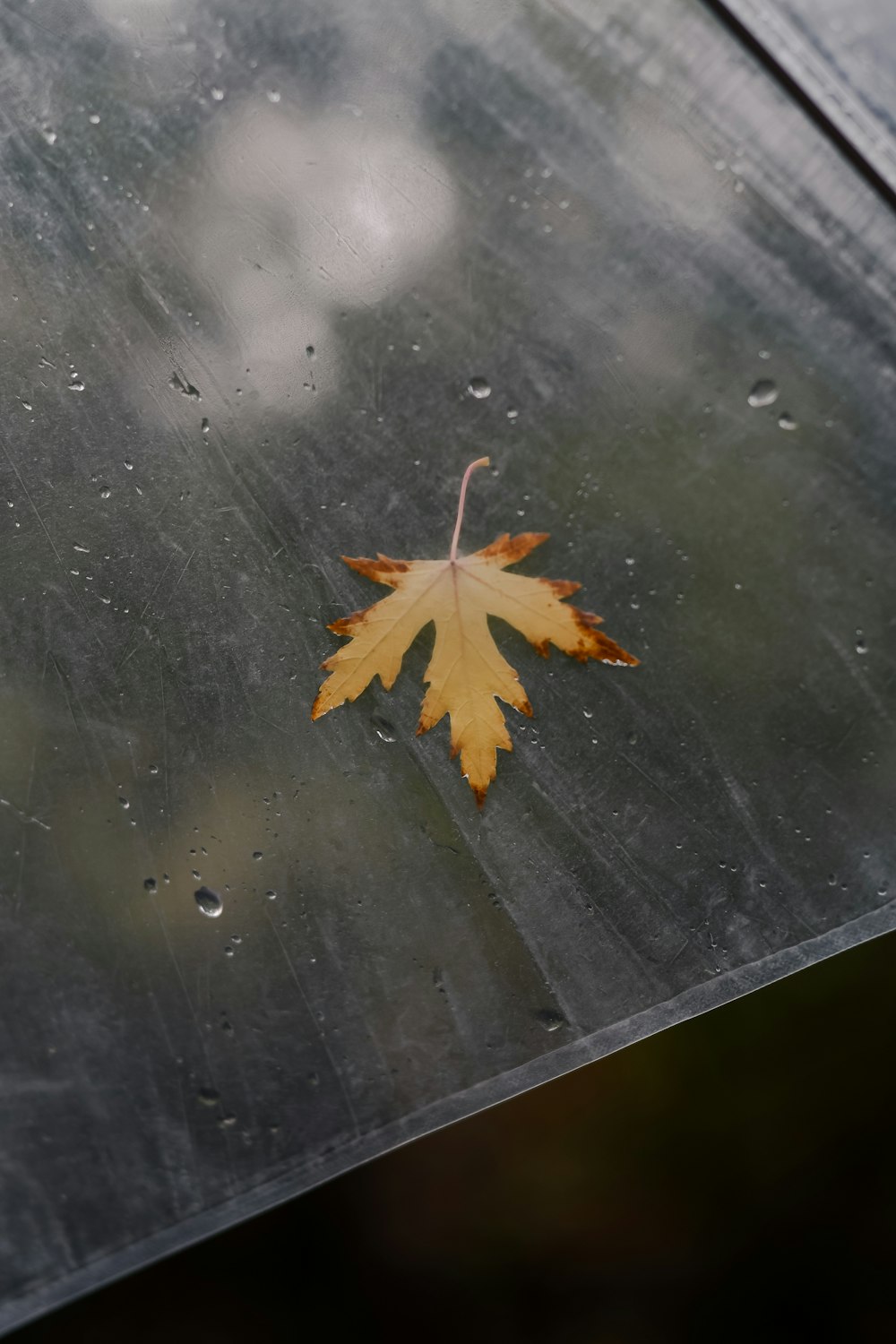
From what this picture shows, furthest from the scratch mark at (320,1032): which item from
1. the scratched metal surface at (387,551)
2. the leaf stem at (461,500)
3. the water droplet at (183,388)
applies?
the water droplet at (183,388)

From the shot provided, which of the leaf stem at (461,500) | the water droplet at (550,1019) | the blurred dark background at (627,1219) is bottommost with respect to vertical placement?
the blurred dark background at (627,1219)

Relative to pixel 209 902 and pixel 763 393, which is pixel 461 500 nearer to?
pixel 763 393

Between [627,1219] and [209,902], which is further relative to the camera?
[627,1219]

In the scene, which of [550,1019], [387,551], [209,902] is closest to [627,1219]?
[550,1019]

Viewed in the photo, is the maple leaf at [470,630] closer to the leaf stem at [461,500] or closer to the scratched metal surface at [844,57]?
the leaf stem at [461,500]

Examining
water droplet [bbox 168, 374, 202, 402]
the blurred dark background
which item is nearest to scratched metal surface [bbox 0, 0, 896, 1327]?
water droplet [bbox 168, 374, 202, 402]

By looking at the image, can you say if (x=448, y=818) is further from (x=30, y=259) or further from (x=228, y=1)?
(x=228, y=1)
